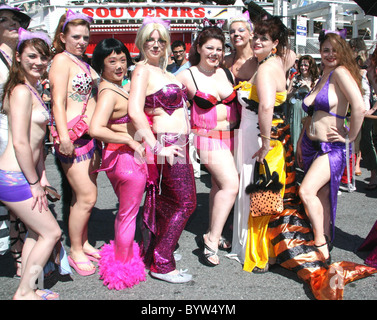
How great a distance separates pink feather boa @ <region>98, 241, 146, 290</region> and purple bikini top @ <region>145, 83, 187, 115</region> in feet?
3.94

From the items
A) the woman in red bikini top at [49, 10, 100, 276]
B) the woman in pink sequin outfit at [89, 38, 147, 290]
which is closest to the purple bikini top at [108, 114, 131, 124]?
the woman in pink sequin outfit at [89, 38, 147, 290]

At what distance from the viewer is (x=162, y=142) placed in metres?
2.68

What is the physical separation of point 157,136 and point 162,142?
8 centimetres

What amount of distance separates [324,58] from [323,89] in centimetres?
27

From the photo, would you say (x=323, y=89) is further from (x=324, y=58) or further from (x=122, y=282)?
(x=122, y=282)

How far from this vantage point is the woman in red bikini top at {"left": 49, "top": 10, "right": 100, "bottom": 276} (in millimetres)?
2764

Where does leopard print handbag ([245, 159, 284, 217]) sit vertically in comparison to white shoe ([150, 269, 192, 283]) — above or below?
above

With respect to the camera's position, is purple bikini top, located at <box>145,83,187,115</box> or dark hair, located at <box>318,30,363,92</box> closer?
purple bikini top, located at <box>145,83,187,115</box>

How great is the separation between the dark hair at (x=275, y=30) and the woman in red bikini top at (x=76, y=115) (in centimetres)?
146

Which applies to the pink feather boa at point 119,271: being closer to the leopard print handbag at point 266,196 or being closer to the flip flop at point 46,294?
the flip flop at point 46,294

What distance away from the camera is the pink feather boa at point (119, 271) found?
2.71 metres

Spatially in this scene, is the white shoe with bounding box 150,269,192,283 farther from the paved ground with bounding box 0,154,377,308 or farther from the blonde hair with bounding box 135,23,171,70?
the blonde hair with bounding box 135,23,171,70

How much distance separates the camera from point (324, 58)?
9.82ft
